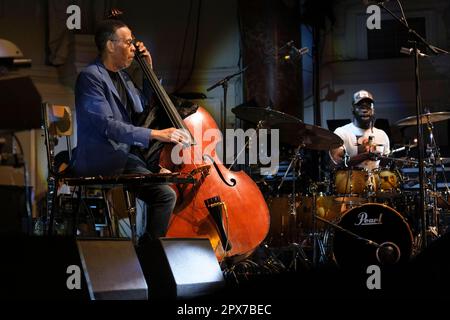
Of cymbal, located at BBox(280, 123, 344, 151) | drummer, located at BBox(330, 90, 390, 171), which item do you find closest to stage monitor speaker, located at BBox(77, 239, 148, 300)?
cymbal, located at BBox(280, 123, 344, 151)

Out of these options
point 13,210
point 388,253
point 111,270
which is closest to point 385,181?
point 388,253

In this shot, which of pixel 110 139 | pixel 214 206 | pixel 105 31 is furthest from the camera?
pixel 214 206

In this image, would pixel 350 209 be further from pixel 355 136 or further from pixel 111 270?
pixel 111 270

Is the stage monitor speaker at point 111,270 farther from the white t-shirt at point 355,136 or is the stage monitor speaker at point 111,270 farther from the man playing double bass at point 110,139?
the white t-shirt at point 355,136

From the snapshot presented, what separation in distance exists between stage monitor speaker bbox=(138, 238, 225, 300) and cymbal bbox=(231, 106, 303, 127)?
1.92 m

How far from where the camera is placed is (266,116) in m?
5.36

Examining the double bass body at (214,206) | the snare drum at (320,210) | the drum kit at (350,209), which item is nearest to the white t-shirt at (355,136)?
the drum kit at (350,209)

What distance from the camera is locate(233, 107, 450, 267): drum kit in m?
5.47

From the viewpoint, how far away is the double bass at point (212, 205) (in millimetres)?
4449

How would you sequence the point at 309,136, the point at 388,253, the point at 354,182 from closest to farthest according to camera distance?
the point at 388,253 → the point at 309,136 → the point at 354,182

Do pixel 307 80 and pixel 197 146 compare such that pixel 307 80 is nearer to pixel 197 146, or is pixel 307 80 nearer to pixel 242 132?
pixel 242 132

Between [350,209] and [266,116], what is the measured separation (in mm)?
936

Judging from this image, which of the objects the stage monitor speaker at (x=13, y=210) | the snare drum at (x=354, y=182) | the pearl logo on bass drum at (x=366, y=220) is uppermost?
the snare drum at (x=354, y=182)
